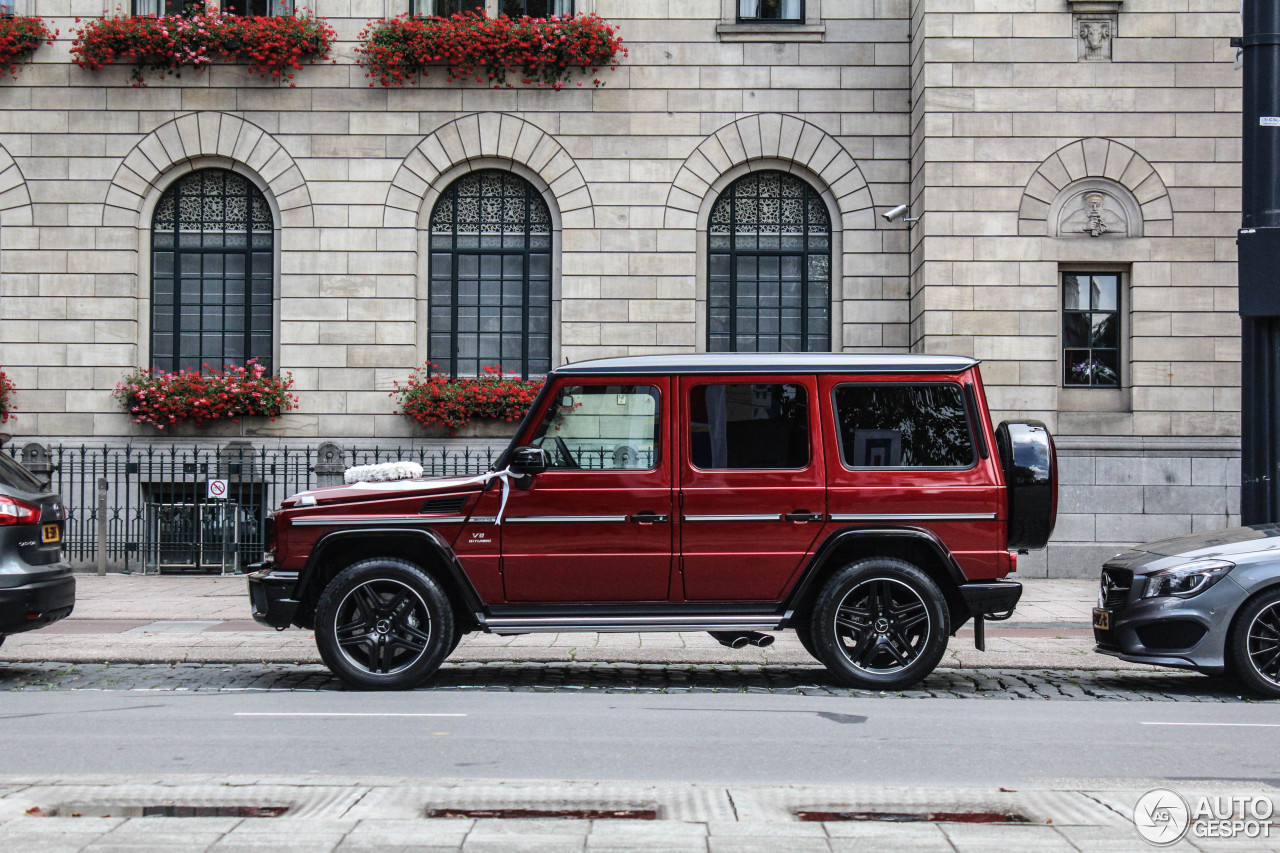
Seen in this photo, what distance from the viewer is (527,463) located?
8.12 m

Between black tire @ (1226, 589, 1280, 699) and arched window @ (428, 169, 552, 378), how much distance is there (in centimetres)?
1196

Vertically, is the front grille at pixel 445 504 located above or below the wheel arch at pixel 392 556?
above

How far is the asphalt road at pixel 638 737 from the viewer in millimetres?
5922

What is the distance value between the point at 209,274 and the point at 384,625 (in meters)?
12.1

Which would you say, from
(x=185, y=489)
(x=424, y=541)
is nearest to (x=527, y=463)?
(x=424, y=541)

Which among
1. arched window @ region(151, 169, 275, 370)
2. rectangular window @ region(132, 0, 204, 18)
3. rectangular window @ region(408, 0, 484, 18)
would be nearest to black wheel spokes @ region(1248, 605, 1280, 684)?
rectangular window @ region(408, 0, 484, 18)

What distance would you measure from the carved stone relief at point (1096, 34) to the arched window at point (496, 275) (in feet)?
25.7

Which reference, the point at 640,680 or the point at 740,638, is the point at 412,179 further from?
the point at 740,638

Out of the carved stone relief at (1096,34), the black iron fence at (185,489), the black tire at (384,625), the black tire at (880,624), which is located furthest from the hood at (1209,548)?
the black iron fence at (185,489)

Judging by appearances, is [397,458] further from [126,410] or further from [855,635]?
[855,635]

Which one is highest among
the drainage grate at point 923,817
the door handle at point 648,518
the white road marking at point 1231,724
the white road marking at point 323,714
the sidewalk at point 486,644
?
the door handle at point 648,518

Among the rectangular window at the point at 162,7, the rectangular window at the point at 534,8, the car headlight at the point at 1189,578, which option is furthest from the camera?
the rectangular window at the point at 534,8

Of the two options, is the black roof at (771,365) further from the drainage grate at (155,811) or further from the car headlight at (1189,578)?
the drainage grate at (155,811)

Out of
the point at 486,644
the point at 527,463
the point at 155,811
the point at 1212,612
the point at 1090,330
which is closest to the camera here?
the point at 155,811
